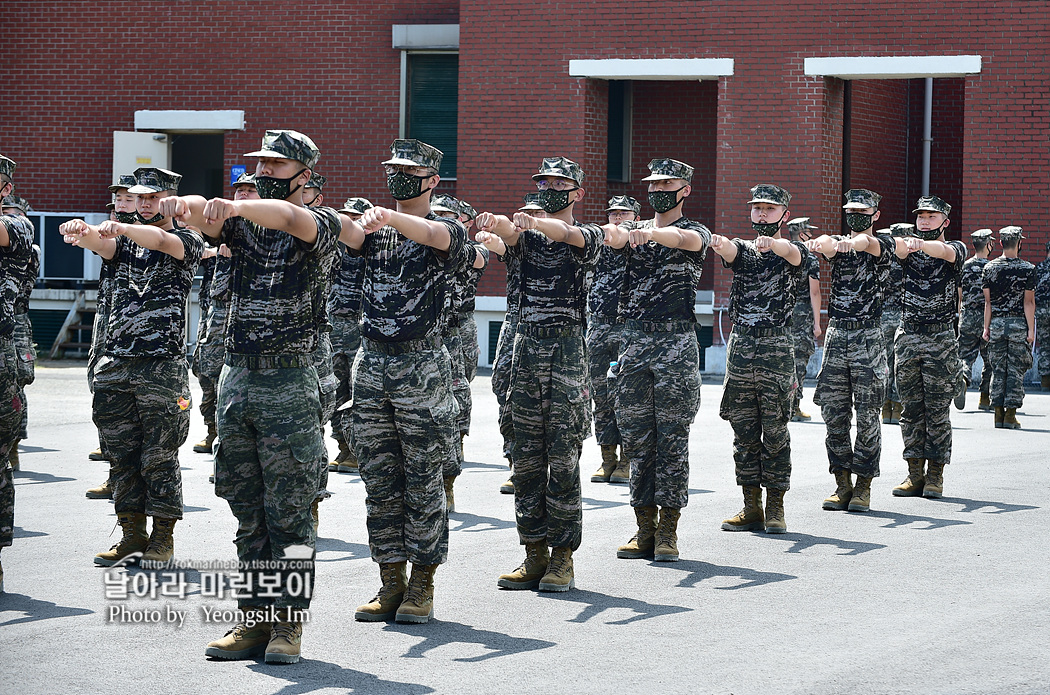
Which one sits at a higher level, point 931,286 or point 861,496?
point 931,286

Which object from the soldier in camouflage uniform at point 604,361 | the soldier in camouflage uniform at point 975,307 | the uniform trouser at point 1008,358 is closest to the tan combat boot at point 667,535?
the soldier in camouflage uniform at point 604,361

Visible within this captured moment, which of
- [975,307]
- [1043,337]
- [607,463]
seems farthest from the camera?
[1043,337]

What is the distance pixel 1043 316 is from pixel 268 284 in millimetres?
15981

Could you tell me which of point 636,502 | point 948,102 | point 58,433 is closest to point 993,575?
point 636,502

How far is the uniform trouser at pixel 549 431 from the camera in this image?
7.57 m

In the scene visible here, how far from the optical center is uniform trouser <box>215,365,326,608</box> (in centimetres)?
606

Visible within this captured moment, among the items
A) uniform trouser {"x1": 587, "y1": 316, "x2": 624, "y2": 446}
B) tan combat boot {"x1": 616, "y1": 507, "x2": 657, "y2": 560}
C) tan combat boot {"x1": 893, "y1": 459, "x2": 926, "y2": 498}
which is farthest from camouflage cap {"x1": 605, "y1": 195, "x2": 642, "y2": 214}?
tan combat boot {"x1": 616, "y1": 507, "x2": 657, "y2": 560}

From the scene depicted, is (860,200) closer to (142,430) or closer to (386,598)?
(386,598)

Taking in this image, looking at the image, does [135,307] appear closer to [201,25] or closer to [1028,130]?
[1028,130]

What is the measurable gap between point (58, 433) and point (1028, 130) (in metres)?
14.4

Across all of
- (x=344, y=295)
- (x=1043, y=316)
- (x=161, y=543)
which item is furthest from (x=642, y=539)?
(x=1043, y=316)

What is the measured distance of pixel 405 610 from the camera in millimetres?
6676

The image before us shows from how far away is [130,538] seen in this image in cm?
796

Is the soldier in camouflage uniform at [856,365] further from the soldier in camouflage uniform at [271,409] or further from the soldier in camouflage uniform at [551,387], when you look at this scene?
the soldier in camouflage uniform at [271,409]
